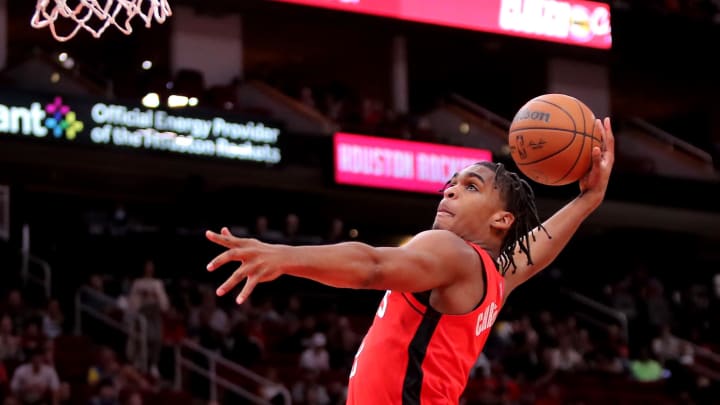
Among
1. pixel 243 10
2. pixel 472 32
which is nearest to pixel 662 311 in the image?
pixel 472 32

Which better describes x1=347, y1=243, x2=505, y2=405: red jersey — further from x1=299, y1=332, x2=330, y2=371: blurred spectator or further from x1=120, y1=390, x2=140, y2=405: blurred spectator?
x1=299, y1=332, x2=330, y2=371: blurred spectator

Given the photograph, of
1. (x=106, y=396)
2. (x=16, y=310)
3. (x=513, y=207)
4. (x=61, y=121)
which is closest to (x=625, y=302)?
(x=61, y=121)

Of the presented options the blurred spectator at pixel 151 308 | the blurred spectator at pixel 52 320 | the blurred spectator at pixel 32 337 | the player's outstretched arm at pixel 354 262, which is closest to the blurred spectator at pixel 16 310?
the blurred spectator at pixel 32 337

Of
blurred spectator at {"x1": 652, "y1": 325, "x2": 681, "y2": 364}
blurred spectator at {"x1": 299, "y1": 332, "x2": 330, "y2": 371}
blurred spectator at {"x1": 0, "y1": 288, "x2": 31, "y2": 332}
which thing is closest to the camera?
blurred spectator at {"x1": 0, "y1": 288, "x2": 31, "y2": 332}

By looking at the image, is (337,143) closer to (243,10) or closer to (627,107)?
(243,10)

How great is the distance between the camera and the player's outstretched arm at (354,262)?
3553 millimetres

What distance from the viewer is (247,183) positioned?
66.8 ft

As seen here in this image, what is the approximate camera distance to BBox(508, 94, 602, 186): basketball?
5137mm

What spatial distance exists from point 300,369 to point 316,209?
8104 millimetres

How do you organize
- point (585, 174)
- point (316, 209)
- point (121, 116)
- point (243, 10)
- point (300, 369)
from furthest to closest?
point (316, 209) < point (243, 10) < point (121, 116) < point (300, 369) < point (585, 174)

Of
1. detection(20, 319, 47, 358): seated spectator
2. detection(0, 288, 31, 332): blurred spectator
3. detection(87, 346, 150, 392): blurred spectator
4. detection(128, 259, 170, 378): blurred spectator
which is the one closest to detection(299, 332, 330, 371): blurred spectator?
detection(128, 259, 170, 378): blurred spectator

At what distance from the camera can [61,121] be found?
1617 cm

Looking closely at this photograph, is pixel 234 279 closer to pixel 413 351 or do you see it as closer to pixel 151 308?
pixel 413 351

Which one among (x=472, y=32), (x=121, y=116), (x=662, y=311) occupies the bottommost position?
(x=662, y=311)
